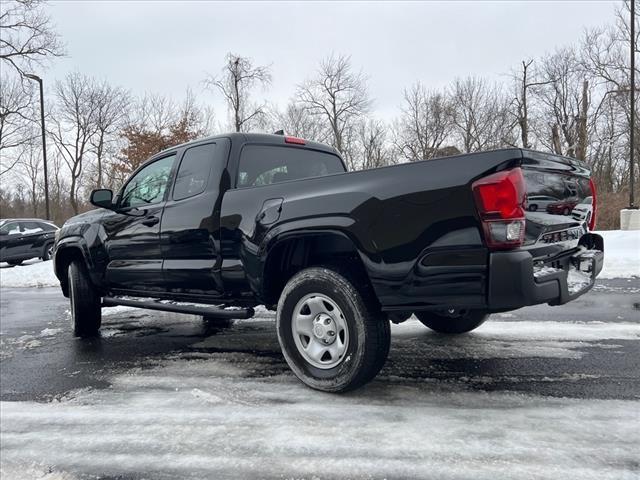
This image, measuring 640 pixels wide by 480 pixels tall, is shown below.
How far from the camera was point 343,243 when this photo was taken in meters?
3.33

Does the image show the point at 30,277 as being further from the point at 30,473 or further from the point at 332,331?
the point at 332,331

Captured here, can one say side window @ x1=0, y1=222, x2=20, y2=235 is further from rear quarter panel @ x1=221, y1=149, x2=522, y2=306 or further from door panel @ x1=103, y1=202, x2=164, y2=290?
rear quarter panel @ x1=221, y1=149, x2=522, y2=306

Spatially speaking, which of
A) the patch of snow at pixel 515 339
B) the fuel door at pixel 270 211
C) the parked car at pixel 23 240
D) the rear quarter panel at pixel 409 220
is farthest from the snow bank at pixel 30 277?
the rear quarter panel at pixel 409 220

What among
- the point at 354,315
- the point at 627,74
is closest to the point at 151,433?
the point at 354,315

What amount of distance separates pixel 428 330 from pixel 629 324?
6.79 feet

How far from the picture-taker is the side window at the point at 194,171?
162 inches

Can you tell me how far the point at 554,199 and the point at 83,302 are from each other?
476 cm

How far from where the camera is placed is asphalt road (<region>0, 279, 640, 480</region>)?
2.28m

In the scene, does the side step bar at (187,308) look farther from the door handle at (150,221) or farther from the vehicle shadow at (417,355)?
the door handle at (150,221)

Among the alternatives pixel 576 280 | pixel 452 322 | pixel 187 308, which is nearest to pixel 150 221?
pixel 187 308

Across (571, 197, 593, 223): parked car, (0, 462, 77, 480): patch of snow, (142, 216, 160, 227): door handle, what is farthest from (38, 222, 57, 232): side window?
(571, 197, 593, 223): parked car

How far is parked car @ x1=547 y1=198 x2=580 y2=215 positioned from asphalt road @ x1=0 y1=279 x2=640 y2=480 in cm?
117

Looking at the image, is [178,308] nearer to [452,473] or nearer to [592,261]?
[452,473]

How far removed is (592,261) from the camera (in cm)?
329
